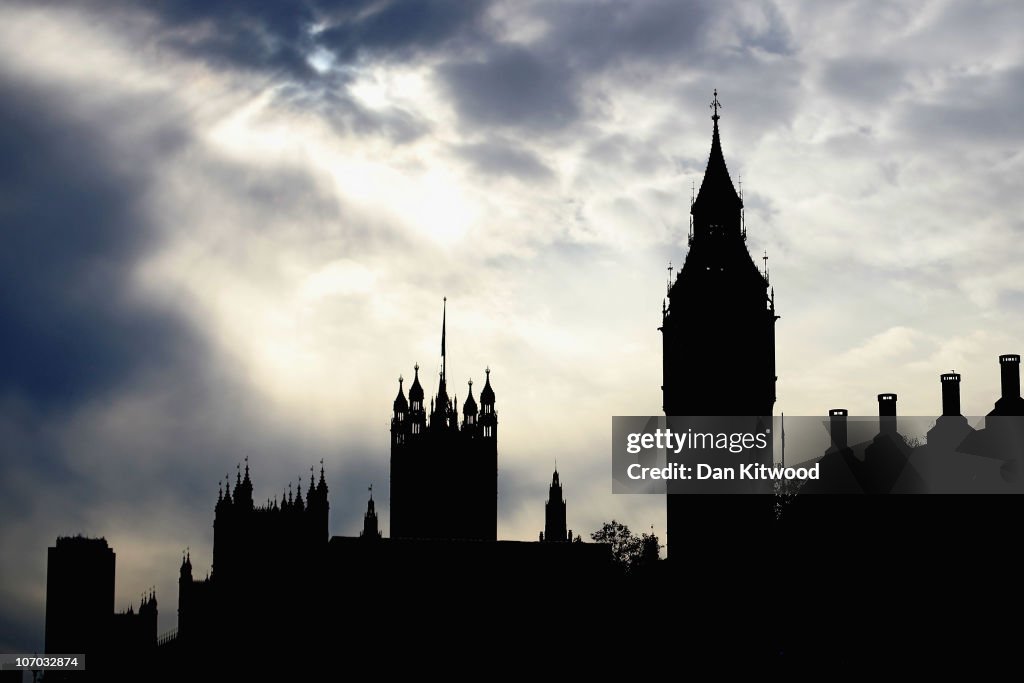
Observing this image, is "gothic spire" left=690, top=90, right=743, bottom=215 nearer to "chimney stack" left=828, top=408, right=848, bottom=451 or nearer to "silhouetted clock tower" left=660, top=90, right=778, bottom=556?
"silhouetted clock tower" left=660, top=90, right=778, bottom=556

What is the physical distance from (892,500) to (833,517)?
15.6 feet

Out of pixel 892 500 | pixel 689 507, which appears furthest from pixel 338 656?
pixel 892 500

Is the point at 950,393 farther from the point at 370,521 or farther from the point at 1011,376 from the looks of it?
the point at 370,521

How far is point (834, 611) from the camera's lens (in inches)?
2719

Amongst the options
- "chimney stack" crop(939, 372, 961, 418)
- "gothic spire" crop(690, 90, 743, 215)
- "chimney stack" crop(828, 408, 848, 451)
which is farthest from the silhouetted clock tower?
"chimney stack" crop(939, 372, 961, 418)

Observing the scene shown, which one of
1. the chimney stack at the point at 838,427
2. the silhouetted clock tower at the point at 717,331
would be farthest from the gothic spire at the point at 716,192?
the chimney stack at the point at 838,427

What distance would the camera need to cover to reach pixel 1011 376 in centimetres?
6469

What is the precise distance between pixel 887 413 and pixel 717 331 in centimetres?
4407

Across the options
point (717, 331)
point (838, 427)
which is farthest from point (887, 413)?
point (717, 331)

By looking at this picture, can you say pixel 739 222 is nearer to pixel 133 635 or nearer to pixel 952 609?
pixel 952 609

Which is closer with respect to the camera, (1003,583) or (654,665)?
(1003,583)

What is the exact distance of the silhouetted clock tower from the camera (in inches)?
4439

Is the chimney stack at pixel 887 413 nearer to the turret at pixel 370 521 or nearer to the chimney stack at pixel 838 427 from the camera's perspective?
the chimney stack at pixel 838 427

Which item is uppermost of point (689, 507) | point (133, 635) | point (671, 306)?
point (671, 306)
